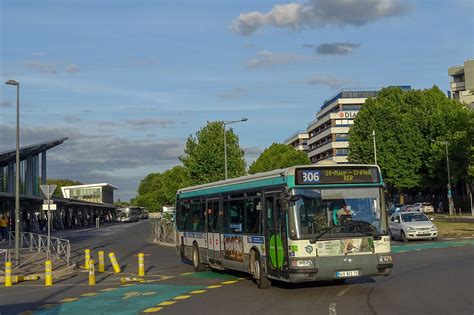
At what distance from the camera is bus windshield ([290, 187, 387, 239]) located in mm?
13422

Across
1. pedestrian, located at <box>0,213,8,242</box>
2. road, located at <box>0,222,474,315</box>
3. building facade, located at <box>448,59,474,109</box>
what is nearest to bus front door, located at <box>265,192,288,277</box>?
road, located at <box>0,222,474,315</box>

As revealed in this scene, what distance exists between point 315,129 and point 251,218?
13218 cm

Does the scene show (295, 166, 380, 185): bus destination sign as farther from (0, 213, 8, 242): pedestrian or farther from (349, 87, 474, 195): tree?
(349, 87, 474, 195): tree

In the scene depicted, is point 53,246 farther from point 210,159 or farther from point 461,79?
point 461,79

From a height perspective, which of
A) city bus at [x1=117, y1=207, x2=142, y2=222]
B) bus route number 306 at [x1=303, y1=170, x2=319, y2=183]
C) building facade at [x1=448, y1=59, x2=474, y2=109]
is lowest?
bus route number 306 at [x1=303, y1=170, x2=319, y2=183]

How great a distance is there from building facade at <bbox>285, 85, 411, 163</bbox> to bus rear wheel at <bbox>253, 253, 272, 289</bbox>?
107m

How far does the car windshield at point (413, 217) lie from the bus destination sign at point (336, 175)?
18.8m

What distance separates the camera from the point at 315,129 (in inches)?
5778

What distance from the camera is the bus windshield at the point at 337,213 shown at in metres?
13.4

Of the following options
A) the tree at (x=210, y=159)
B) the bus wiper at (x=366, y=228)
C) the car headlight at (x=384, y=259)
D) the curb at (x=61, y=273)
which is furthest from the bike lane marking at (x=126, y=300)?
the tree at (x=210, y=159)

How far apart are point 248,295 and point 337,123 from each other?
382ft

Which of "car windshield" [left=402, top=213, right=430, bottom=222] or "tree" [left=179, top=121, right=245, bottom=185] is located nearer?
"car windshield" [left=402, top=213, right=430, bottom=222]

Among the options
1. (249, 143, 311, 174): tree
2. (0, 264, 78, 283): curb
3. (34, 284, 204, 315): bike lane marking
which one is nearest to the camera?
(34, 284, 204, 315): bike lane marking

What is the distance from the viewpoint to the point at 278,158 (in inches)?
4638
